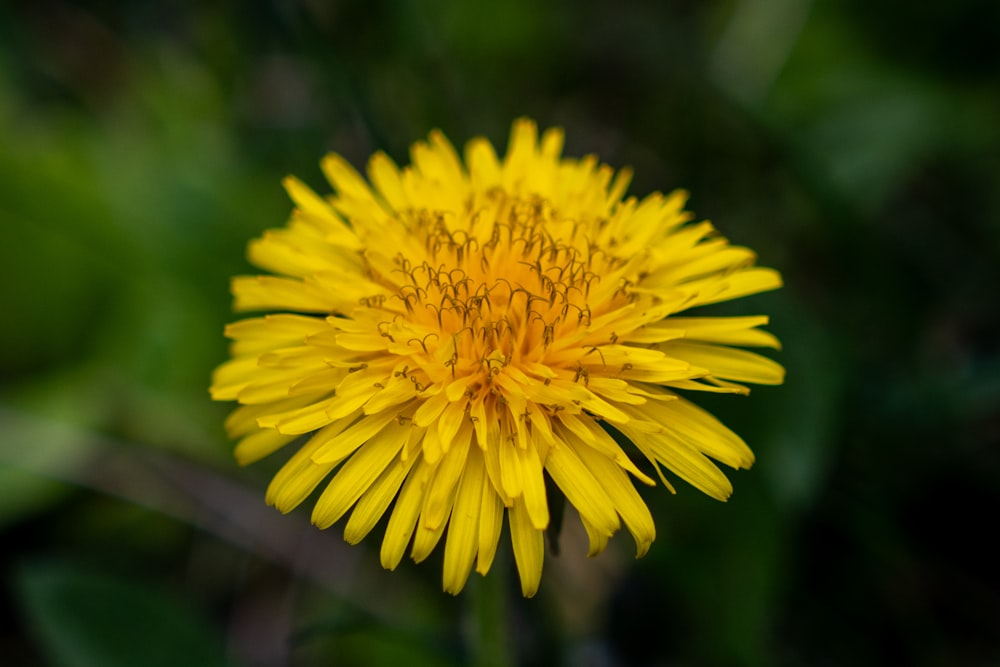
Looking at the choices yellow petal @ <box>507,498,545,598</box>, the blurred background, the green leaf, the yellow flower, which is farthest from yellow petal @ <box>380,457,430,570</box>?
the green leaf

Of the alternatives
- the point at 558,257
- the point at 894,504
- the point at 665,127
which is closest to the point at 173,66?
the point at 665,127

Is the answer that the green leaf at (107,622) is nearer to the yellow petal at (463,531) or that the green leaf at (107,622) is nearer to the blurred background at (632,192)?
the blurred background at (632,192)

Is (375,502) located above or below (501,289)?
below

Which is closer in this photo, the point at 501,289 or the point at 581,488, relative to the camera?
the point at 581,488

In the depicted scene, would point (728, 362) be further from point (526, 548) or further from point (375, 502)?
point (375, 502)

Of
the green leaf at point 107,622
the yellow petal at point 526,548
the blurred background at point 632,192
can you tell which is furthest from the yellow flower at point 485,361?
the green leaf at point 107,622

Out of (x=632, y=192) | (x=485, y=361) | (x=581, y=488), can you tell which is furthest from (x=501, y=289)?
(x=632, y=192)
